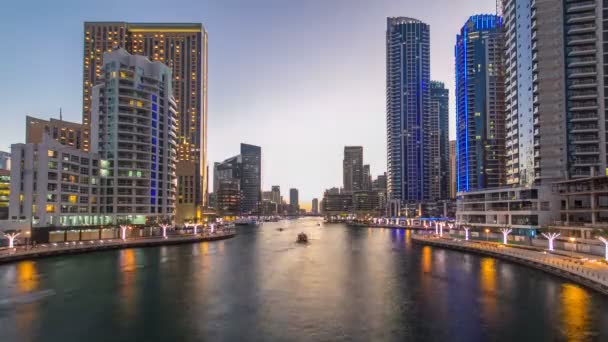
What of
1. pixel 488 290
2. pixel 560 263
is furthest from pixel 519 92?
pixel 488 290

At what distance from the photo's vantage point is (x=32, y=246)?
98000 mm

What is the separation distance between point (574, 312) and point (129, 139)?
450 feet

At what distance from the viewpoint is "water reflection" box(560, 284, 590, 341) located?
39.0m

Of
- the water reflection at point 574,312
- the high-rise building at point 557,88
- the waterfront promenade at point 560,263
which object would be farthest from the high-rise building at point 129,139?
the water reflection at point 574,312

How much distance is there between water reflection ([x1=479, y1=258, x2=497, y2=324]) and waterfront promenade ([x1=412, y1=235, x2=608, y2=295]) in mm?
4998

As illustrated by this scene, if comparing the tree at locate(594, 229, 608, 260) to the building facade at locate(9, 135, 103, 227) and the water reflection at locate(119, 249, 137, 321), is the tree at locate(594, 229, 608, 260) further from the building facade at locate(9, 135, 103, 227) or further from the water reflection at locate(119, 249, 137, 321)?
the building facade at locate(9, 135, 103, 227)

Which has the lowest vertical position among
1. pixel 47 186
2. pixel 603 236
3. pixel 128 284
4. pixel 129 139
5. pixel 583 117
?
pixel 128 284

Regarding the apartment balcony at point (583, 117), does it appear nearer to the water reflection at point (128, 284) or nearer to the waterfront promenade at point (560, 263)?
the waterfront promenade at point (560, 263)

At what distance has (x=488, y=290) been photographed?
59562mm

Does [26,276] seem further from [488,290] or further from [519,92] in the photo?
[519,92]

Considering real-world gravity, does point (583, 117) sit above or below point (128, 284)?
above

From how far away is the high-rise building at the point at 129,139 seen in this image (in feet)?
470

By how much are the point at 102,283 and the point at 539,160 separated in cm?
11800

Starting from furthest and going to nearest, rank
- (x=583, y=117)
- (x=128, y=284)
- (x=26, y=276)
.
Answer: (x=583, y=117)
(x=26, y=276)
(x=128, y=284)
